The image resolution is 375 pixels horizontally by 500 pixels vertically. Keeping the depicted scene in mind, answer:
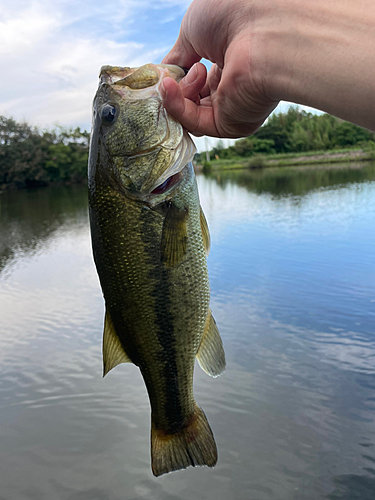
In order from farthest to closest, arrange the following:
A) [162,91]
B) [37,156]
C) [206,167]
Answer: [206,167] < [37,156] < [162,91]

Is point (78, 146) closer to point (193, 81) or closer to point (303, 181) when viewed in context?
point (303, 181)

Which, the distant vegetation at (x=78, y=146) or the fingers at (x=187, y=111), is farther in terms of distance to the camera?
the distant vegetation at (x=78, y=146)

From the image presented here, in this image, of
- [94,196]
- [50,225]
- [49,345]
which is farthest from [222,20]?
[50,225]

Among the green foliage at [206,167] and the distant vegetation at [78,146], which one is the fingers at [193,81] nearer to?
the distant vegetation at [78,146]

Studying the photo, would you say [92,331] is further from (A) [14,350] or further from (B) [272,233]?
(B) [272,233]

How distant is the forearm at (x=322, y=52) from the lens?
117 centimetres

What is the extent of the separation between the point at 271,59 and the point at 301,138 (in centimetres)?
7760

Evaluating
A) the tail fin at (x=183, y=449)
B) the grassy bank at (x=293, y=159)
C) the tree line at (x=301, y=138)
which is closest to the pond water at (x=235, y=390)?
the tail fin at (x=183, y=449)

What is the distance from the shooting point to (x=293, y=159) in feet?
214

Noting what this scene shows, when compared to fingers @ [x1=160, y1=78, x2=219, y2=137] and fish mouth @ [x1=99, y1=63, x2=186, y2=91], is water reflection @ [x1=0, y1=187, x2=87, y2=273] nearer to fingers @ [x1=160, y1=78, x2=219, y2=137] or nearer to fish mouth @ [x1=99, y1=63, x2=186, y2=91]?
fish mouth @ [x1=99, y1=63, x2=186, y2=91]

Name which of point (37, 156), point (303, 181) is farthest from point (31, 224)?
point (37, 156)

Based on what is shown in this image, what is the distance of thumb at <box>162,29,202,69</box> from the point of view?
196 cm

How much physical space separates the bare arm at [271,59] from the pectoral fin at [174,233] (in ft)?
1.37

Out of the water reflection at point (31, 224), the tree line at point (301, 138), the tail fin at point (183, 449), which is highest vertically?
the tree line at point (301, 138)
